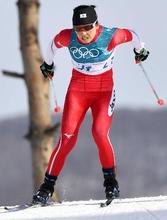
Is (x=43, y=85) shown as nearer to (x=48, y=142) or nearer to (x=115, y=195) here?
(x=48, y=142)

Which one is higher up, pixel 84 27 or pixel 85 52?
pixel 84 27

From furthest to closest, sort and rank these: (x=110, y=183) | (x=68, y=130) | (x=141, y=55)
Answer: (x=141, y=55) → (x=110, y=183) → (x=68, y=130)

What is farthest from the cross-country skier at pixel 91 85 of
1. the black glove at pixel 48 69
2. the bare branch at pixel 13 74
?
the bare branch at pixel 13 74

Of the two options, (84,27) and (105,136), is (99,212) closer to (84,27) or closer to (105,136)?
(105,136)

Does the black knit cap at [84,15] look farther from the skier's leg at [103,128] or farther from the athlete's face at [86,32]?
the skier's leg at [103,128]

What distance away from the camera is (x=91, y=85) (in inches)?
266

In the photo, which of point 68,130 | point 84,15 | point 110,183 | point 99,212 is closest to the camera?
point 99,212

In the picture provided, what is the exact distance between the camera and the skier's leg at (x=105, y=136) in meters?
6.68

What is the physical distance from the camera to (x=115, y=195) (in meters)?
6.75

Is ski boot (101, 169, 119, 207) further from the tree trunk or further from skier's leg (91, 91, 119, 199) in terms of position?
the tree trunk

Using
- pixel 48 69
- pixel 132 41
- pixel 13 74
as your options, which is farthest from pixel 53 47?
pixel 13 74

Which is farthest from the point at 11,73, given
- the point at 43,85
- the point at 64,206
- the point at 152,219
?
the point at 152,219

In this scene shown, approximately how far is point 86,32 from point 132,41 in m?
0.42

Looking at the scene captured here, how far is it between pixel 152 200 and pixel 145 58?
1067 millimetres
